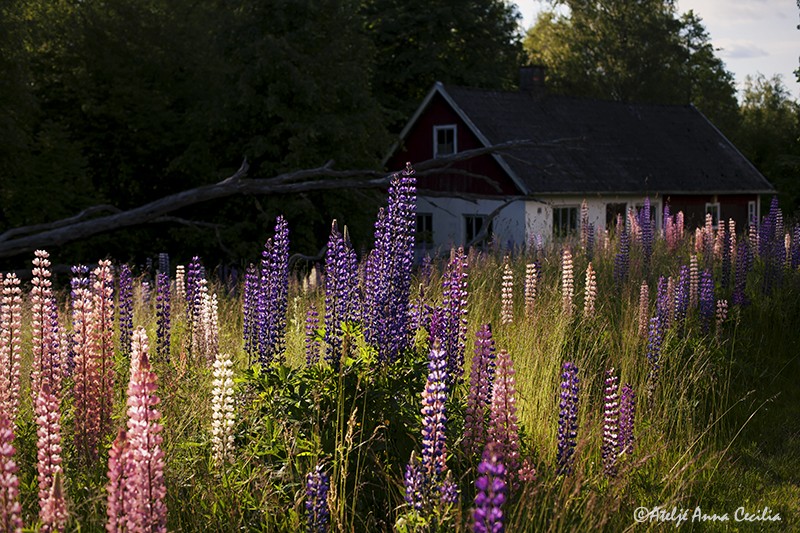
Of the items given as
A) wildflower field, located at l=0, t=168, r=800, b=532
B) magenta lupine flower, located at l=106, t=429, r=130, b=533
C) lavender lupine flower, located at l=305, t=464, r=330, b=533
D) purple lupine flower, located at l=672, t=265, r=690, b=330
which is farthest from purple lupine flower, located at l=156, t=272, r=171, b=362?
purple lupine flower, located at l=672, t=265, r=690, b=330

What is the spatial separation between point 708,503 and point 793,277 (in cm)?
598

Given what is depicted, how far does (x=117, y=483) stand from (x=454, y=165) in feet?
98.0

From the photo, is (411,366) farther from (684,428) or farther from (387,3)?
(387,3)

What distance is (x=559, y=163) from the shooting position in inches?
1300

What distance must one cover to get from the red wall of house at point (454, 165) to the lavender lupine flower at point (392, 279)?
84.4 ft

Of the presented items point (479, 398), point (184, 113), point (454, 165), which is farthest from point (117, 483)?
point (454, 165)

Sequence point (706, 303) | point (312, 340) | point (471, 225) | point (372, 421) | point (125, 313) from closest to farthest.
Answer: point (372, 421)
point (312, 340)
point (125, 313)
point (706, 303)
point (471, 225)

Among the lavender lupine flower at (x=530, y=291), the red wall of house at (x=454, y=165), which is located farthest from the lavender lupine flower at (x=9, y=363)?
the red wall of house at (x=454, y=165)

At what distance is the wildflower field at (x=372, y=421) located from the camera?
4.12 metres

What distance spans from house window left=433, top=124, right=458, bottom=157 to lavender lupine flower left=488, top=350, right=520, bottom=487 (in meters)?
→ 29.0

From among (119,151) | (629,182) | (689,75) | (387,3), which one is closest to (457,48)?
(387,3)

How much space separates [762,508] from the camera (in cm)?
629

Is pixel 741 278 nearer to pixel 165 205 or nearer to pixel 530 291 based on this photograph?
pixel 530 291

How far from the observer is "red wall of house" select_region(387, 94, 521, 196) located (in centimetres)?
3253
